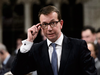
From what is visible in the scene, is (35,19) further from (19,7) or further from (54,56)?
(54,56)

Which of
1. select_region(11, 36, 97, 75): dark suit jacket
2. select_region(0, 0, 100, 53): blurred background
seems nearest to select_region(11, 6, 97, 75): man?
select_region(11, 36, 97, 75): dark suit jacket

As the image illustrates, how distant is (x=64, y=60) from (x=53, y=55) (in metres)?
0.17

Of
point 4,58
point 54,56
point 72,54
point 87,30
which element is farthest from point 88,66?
point 4,58

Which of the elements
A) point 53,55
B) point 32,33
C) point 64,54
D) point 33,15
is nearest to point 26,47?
point 32,33

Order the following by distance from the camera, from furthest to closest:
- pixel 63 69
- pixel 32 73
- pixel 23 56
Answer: pixel 32 73, pixel 23 56, pixel 63 69

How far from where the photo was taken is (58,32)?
99.9 inches

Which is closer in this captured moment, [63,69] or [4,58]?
[63,69]

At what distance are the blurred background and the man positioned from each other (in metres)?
10.4

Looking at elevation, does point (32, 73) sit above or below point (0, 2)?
below

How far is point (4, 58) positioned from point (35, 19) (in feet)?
26.2

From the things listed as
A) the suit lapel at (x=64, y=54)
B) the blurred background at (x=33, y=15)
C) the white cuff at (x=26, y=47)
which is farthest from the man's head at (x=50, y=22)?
the blurred background at (x=33, y=15)

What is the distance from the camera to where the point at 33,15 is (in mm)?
13539

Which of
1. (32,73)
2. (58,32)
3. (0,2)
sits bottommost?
(32,73)

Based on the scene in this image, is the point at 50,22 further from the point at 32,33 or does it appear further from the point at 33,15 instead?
the point at 33,15
